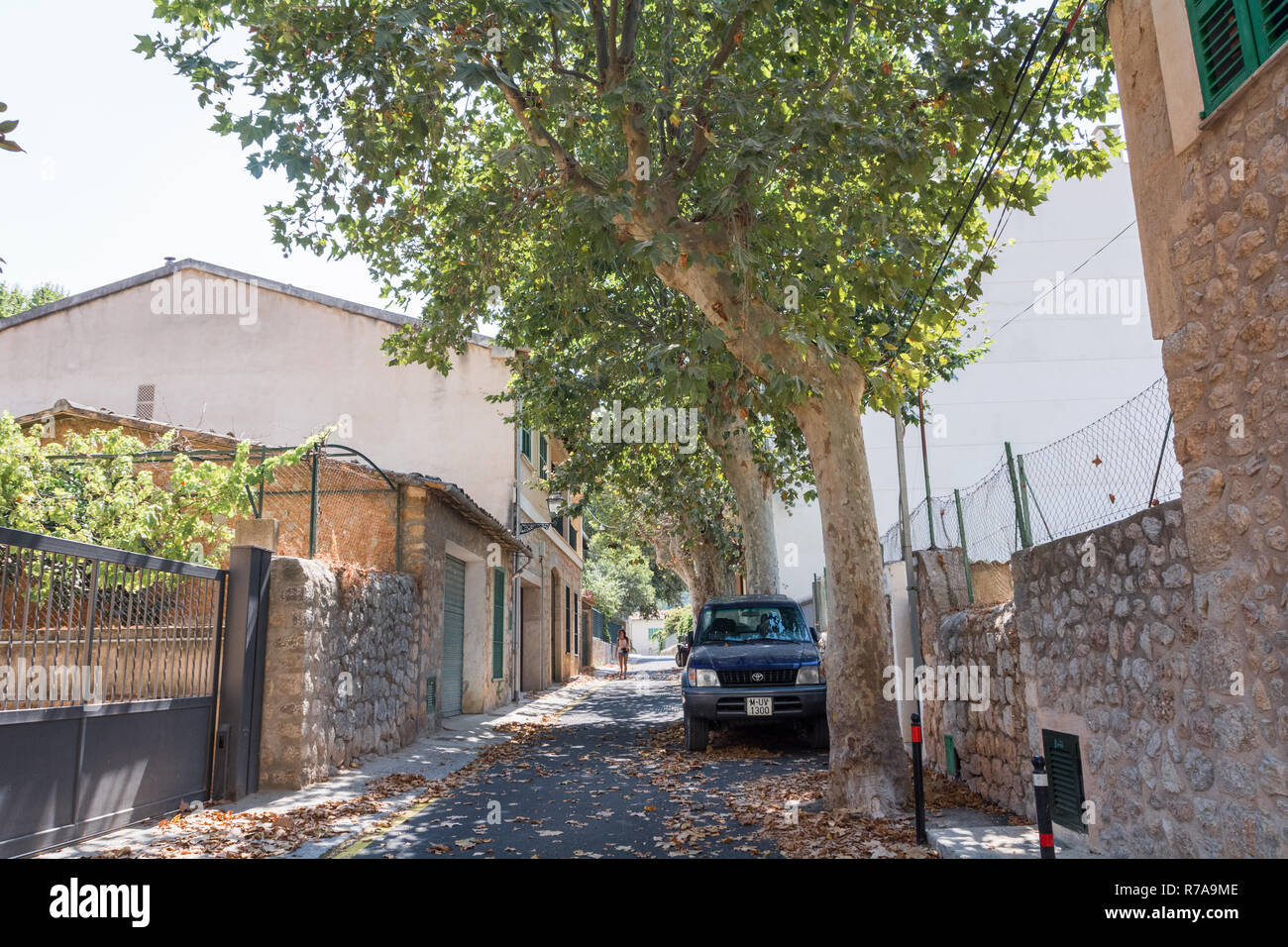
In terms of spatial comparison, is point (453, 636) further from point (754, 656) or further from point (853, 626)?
point (853, 626)

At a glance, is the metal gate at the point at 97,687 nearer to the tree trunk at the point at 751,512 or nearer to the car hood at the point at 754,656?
the car hood at the point at 754,656

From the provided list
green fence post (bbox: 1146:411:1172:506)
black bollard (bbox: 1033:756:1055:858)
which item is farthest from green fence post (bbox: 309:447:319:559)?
green fence post (bbox: 1146:411:1172:506)

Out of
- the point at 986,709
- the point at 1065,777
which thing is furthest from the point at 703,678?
the point at 1065,777

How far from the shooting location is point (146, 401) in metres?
19.0

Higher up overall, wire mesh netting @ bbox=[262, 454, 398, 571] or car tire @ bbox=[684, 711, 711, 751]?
wire mesh netting @ bbox=[262, 454, 398, 571]

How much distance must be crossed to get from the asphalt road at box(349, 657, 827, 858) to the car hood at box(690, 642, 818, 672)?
1134 millimetres

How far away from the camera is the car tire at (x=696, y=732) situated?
12109mm

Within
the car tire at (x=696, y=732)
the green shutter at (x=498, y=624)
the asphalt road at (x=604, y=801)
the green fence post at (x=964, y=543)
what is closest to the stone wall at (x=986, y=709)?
the green fence post at (x=964, y=543)

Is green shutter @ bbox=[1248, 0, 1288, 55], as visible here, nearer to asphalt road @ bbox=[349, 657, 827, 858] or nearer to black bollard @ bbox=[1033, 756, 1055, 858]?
black bollard @ bbox=[1033, 756, 1055, 858]

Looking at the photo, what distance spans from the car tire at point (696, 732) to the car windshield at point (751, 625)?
1367 mm

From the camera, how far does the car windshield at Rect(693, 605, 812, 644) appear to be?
43.4 feet

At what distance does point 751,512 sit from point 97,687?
1225cm

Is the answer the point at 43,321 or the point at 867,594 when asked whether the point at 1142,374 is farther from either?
the point at 43,321

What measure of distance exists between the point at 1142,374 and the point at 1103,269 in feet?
11.4
